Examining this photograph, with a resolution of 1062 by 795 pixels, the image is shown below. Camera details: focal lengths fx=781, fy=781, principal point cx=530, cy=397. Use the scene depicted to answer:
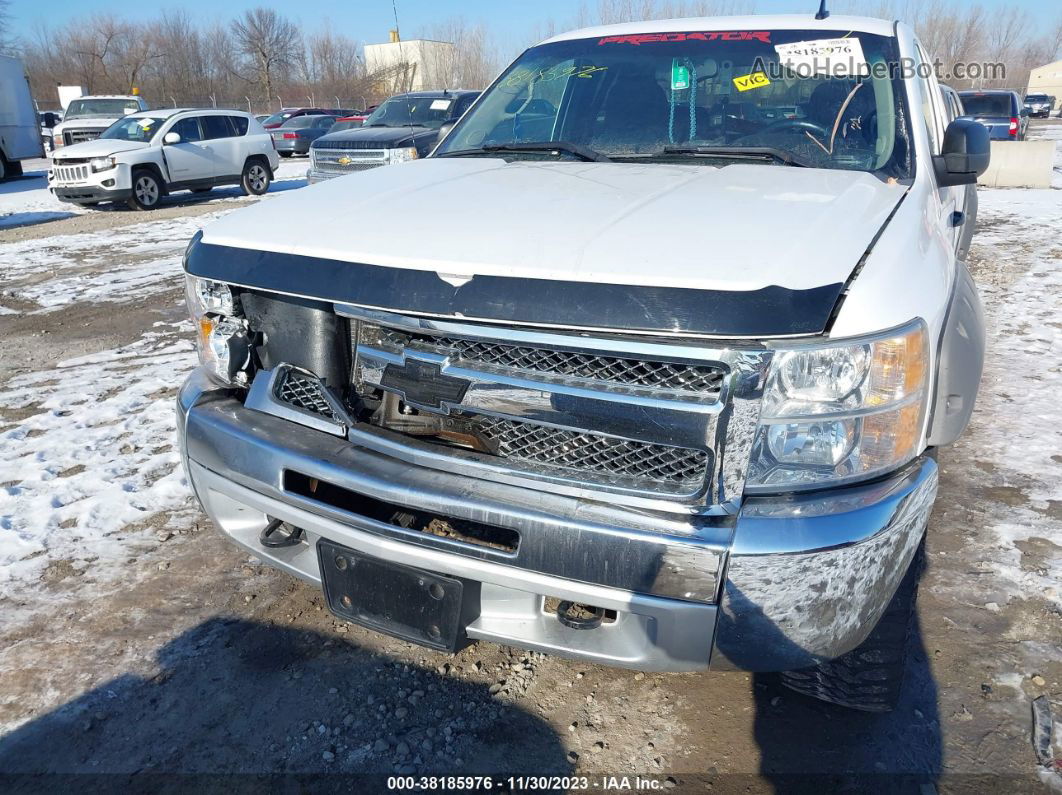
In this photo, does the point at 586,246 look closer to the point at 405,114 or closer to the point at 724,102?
the point at 724,102

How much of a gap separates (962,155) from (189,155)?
1483cm

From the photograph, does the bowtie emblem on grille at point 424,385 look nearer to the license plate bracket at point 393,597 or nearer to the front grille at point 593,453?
the front grille at point 593,453

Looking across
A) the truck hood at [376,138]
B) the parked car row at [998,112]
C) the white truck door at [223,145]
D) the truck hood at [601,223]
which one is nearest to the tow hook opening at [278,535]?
the truck hood at [601,223]

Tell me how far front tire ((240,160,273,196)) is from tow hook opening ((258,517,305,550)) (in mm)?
15096

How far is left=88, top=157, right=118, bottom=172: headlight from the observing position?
1349 centimetres

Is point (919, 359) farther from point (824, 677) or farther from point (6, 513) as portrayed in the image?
point (6, 513)

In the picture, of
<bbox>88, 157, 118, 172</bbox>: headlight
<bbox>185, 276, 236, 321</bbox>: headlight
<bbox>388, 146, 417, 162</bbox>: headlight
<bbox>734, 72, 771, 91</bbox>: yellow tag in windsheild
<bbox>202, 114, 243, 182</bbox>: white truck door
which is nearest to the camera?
<bbox>185, 276, 236, 321</bbox>: headlight

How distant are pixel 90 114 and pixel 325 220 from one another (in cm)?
2320

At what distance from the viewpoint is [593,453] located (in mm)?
1902

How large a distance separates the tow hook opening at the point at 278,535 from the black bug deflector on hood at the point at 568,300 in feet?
2.41

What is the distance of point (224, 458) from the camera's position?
7.40 ft

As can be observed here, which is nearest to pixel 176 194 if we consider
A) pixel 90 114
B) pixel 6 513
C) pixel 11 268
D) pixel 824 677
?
pixel 90 114

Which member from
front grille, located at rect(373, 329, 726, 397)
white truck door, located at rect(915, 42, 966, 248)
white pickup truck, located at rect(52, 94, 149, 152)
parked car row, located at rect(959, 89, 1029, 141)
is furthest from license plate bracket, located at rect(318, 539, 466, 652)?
white pickup truck, located at rect(52, 94, 149, 152)

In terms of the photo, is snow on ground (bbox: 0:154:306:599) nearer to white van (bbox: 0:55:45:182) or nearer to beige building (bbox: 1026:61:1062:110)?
white van (bbox: 0:55:45:182)
